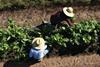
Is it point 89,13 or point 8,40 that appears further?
point 89,13

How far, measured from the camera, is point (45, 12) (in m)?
13.4

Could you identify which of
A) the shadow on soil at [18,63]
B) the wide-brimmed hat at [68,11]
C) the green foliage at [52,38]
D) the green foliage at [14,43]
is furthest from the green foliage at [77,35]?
the shadow on soil at [18,63]

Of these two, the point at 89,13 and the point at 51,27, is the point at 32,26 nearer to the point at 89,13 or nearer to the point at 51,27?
the point at 51,27

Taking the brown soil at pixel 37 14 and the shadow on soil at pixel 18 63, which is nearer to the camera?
the shadow on soil at pixel 18 63

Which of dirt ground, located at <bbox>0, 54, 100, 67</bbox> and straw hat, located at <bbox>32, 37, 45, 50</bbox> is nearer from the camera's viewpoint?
straw hat, located at <bbox>32, 37, 45, 50</bbox>

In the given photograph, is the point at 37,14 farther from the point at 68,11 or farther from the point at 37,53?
the point at 37,53

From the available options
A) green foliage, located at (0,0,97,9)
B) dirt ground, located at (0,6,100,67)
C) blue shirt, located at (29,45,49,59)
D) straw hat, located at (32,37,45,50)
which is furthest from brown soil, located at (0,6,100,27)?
blue shirt, located at (29,45,49,59)

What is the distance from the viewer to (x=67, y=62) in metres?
12.4

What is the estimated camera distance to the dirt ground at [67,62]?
12.3 m

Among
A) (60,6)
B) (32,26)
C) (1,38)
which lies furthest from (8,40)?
(60,6)

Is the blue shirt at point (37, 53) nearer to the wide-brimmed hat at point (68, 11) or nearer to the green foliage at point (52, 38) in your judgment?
the green foliage at point (52, 38)

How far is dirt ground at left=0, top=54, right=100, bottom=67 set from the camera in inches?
485

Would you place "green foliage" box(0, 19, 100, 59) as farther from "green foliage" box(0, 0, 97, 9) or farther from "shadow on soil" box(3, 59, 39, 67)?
"green foliage" box(0, 0, 97, 9)

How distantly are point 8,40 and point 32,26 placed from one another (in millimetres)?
1052
